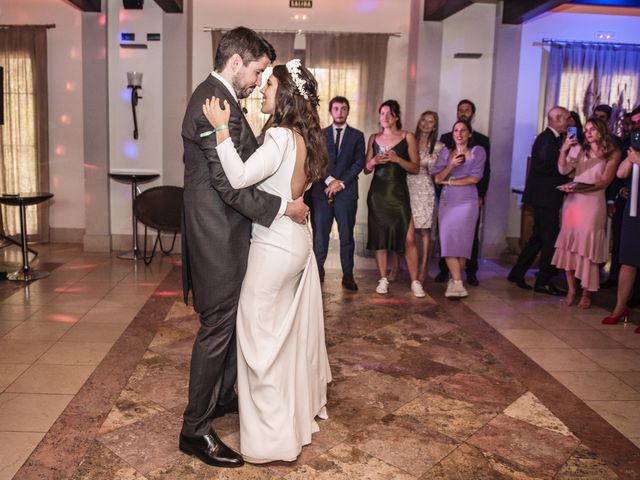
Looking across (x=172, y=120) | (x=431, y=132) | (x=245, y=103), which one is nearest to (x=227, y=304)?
(x=431, y=132)

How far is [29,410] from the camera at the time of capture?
317 centimetres

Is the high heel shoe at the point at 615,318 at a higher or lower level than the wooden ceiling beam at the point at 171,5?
lower

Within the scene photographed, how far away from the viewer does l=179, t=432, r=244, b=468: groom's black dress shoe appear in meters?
2.67

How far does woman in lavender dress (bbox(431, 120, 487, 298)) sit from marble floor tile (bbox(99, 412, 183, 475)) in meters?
3.18

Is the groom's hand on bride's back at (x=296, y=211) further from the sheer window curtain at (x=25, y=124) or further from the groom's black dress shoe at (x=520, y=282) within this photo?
the sheer window curtain at (x=25, y=124)

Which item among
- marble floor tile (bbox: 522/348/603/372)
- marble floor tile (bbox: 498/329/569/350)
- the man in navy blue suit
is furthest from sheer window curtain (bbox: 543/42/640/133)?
marble floor tile (bbox: 522/348/603/372)

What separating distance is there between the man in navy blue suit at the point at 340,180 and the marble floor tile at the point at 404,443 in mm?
2836

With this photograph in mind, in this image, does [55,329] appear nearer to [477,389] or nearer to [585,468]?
[477,389]

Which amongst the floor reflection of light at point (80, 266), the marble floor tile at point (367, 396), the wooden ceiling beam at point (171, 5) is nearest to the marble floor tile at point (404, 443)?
the marble floor tile at point (367, 396)

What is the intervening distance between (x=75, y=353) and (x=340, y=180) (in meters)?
2.72

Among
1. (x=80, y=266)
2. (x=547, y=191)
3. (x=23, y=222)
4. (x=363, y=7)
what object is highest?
(x=363, y=7)

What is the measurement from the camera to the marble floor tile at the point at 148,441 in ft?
8.88

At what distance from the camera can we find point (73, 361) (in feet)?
12.7

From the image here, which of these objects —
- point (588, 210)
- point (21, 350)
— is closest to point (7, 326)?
point (21, 350)
